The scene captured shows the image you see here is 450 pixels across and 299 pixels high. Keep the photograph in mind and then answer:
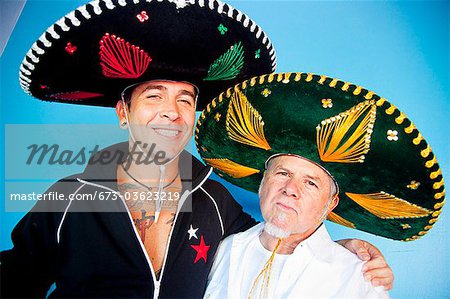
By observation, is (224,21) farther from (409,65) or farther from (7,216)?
(7,216)

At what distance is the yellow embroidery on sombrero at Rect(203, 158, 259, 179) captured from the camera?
1866 millimetres

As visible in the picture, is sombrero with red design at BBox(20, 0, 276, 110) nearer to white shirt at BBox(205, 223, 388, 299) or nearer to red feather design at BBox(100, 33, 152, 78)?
red feather design at BBox(100, 33, 152, 78)

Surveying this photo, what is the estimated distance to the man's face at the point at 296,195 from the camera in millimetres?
1570

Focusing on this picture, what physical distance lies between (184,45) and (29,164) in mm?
1112

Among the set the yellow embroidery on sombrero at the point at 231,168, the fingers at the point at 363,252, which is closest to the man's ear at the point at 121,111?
the yellow embroidery on sombrero at the point at 231,168

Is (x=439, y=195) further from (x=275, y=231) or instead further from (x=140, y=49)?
(x=140, y=49)

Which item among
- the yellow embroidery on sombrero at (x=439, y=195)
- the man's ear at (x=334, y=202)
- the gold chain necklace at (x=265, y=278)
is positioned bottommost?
the gold chain necklace at (x=265, y=278)

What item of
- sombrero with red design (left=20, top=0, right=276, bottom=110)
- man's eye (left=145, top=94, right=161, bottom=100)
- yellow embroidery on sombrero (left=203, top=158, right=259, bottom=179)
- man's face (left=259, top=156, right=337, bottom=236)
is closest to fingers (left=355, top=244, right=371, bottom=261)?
man's face (left=259, top=156, right=337, bottom=236)

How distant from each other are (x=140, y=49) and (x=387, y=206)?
3.74ft

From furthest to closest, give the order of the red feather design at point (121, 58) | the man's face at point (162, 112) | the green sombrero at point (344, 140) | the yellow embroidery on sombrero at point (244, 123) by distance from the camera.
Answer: the man's face at point (162, 112) < the yellow embroidery on sombrero at point (244, 123) < the red feather design at point (121, 58) < the green sombrero at point (344, 140)

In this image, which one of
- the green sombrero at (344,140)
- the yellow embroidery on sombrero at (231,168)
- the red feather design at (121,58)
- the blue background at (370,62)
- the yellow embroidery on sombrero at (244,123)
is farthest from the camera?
the blue background at (370,62)

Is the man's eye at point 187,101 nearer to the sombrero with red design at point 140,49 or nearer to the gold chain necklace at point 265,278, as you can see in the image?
the sombrero with red design at point 140,49

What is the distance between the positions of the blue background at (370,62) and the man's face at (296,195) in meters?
0.62

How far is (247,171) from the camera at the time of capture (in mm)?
1892
